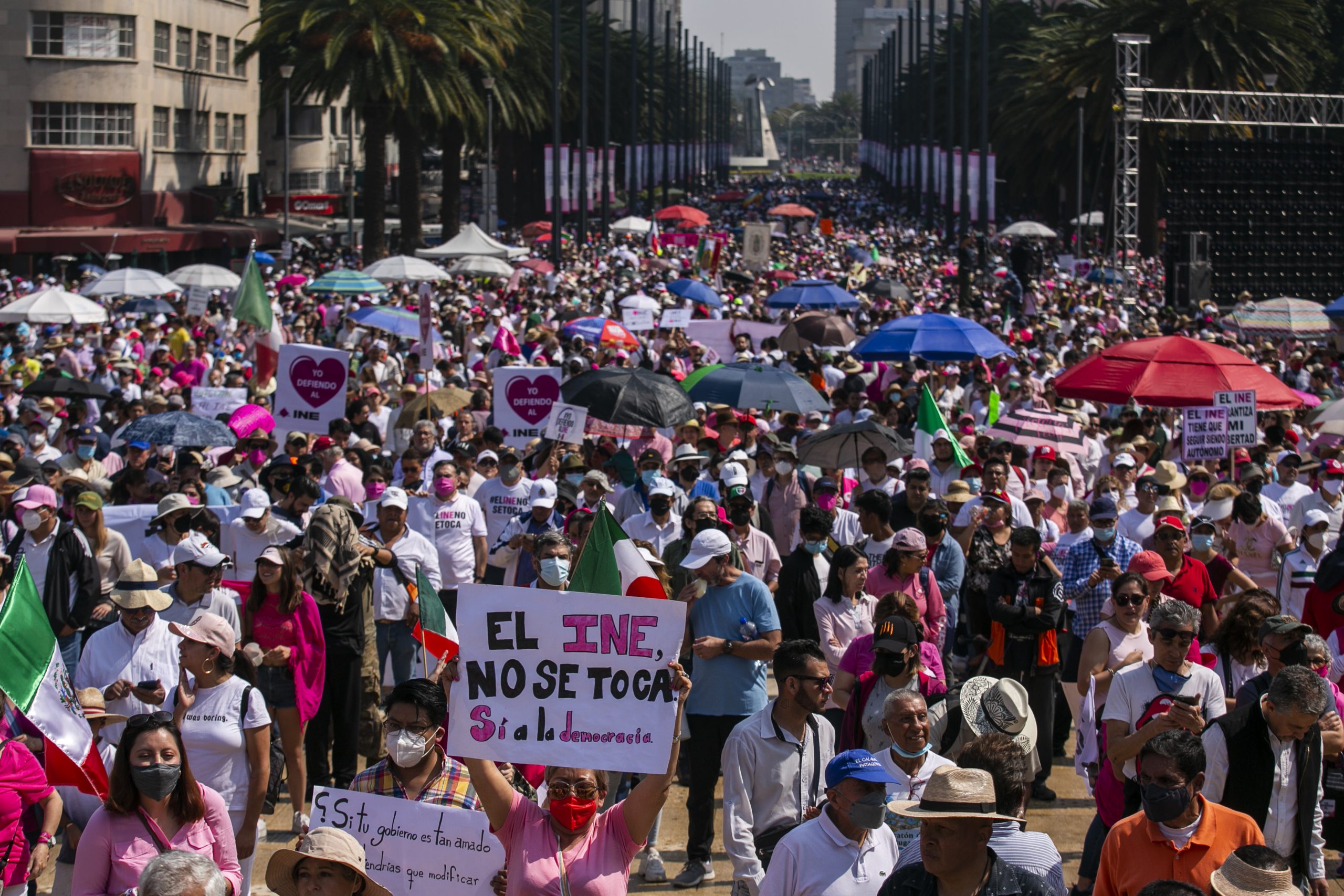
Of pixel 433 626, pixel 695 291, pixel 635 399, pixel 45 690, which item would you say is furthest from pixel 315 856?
pixel 695 291

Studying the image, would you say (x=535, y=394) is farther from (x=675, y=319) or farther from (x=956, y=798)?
(x=956, y=798)

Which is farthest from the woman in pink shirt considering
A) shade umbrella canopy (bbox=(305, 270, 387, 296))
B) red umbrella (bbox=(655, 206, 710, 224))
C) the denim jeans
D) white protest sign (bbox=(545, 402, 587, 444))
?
red umbrella (bbox=(655, 206, 710, 224))

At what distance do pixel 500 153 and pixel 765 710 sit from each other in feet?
202

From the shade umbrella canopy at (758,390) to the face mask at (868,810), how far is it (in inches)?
345

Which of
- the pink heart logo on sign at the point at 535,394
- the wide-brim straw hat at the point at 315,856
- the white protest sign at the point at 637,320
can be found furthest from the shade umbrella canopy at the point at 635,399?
the white protest sign at the point at 637,320

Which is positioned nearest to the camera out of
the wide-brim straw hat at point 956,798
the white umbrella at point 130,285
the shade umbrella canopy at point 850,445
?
the wide-brim straw hat at point 956,798

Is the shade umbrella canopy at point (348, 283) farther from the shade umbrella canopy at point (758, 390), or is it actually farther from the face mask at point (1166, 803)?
the face mask at point (1166, 803)

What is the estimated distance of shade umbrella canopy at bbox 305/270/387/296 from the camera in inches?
1004

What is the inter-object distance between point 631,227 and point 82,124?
17603 mm

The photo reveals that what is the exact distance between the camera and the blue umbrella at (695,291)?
83.7 ft

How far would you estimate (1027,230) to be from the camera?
178ft

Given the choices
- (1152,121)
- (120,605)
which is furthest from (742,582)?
(1152,121)

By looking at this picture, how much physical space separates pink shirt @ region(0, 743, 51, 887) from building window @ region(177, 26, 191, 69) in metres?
55.0

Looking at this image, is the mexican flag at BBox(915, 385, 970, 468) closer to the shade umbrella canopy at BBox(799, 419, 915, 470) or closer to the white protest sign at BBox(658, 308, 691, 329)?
the shade umbrella canopy at BBox(799, 419, 915, 470)
